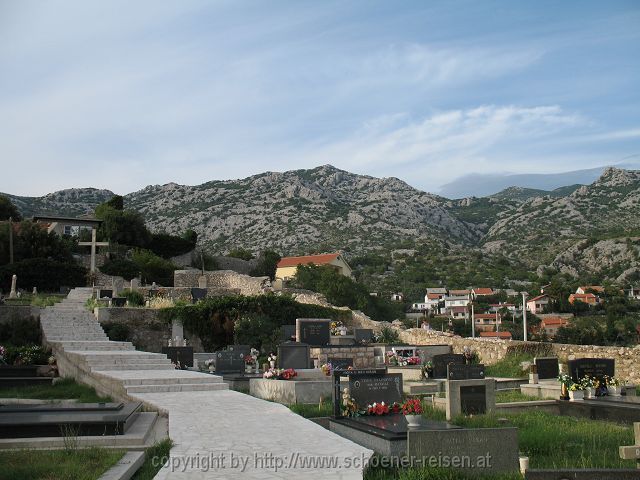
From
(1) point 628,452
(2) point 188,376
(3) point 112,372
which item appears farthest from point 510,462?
(3) point 112,372

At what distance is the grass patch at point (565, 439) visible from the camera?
308 inches

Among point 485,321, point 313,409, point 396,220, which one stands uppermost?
point 396,220

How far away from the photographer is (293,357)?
18672 mm

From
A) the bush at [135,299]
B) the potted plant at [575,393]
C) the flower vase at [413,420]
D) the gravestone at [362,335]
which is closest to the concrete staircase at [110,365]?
the bush at [135,299]

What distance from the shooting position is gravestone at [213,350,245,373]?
19.5 metres

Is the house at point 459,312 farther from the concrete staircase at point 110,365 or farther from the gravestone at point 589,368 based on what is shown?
the gravestone at point 589,368

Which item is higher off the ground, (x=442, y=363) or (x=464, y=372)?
(x=464, y=372)

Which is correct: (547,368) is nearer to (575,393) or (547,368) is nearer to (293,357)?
(575,393)

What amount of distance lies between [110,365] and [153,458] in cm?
866

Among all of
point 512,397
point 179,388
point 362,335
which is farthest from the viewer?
point 362,335

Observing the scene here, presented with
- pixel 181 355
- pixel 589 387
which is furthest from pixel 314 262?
pixel 589 387

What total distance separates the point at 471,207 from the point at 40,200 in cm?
7206

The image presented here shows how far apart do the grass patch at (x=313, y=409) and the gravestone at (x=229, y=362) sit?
268 inches

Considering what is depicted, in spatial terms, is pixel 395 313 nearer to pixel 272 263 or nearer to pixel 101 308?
pixel 272 263
